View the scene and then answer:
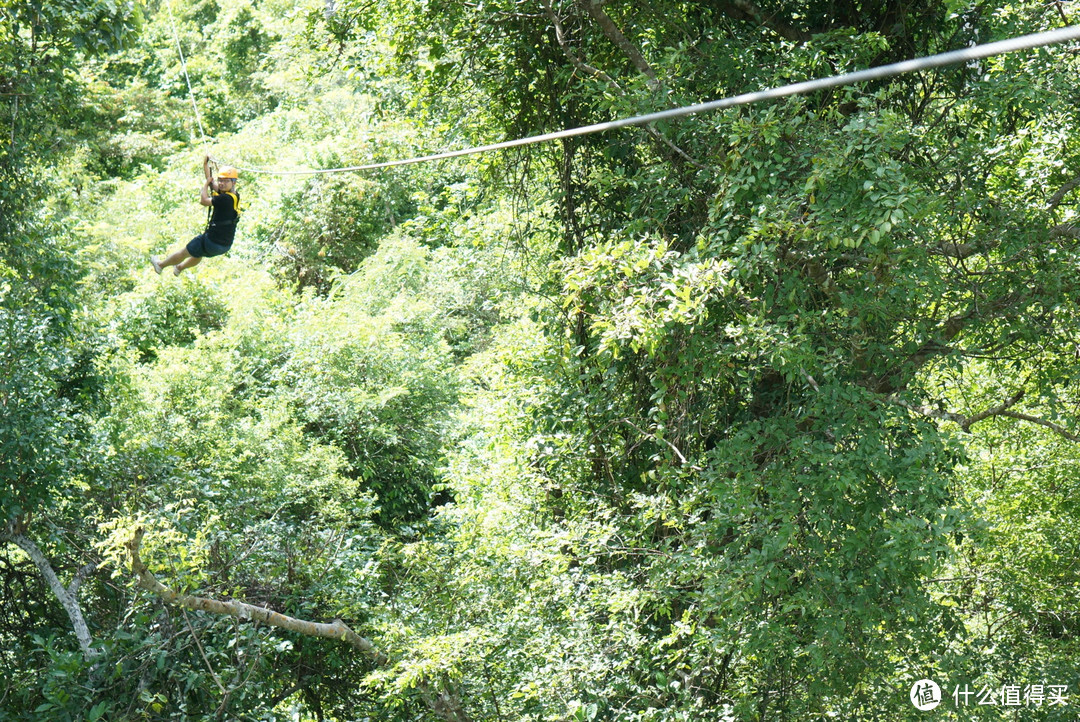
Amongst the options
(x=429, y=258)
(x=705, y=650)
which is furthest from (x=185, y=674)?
(x=429, y=258)

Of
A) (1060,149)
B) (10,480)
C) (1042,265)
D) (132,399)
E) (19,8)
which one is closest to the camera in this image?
(1042,265)

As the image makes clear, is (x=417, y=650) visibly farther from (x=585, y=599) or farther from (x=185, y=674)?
(x=185, y=674)

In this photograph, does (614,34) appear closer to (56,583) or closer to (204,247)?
(204,247)

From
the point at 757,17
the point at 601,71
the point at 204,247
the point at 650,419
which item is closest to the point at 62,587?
the point at 204,247

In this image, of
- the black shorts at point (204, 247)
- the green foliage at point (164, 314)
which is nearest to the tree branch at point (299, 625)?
the black shorts at point (204, 247)

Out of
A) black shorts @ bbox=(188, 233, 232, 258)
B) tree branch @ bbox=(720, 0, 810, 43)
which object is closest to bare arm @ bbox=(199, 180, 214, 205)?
black shorts @ bbox=(188, 233, 232, 258)

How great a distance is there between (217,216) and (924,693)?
4945 mm

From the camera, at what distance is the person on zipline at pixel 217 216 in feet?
18.7

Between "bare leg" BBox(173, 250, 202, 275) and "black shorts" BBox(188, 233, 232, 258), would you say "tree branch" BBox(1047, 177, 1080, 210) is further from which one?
"bare leg" BBox(173, 250, 202, 275)

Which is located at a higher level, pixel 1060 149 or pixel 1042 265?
pixel 1060 149

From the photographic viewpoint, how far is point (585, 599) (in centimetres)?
661

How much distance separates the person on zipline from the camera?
569 centimetres

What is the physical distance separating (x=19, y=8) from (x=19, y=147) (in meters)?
0.96

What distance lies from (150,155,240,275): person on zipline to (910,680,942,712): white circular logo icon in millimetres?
4748
